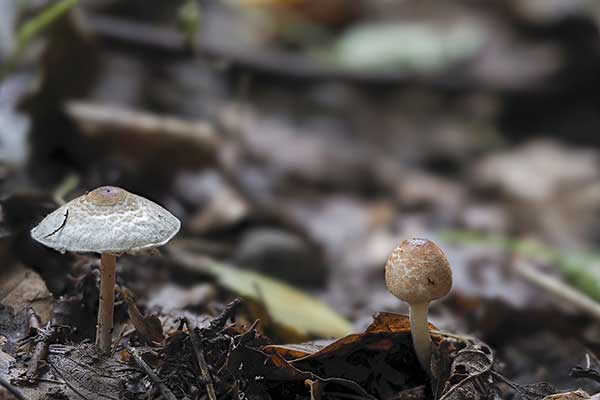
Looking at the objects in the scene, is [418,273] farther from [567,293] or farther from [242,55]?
[242,55]

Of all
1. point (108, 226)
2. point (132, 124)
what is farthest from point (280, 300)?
point (132, 124)

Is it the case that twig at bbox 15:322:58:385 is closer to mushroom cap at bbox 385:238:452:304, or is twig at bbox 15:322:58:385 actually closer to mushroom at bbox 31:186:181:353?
mushroom at bbox 31:186:181:353

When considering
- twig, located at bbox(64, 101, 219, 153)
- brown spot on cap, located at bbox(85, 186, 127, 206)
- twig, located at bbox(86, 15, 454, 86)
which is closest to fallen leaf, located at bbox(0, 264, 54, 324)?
brown spot on cap, located at bbox(85, 186, 127, 206)

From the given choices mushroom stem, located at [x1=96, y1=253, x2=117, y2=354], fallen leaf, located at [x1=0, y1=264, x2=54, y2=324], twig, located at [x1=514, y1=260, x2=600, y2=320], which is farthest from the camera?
twig, located at [x1=514, y1=260, x2=600, y2=320]

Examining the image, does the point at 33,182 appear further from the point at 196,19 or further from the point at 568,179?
the point at 568,179

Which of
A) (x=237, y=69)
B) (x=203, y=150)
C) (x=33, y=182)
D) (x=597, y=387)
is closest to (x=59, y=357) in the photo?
(x=597, y=387)

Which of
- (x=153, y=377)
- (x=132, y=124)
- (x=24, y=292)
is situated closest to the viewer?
(x=153, y=377)
